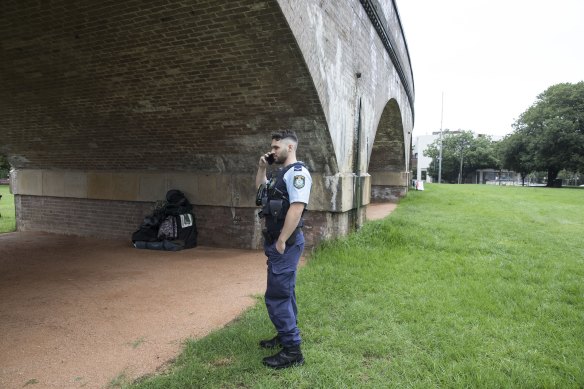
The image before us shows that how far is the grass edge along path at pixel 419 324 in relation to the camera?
2568 mm

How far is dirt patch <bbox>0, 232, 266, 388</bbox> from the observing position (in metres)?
2.74

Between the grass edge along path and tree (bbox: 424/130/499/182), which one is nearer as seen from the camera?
the grass edge along path

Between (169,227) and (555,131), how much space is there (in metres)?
32.7

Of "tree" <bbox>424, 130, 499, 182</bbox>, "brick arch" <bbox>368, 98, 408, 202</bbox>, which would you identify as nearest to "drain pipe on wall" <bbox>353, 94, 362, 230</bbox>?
"brick arch" <bbox>368, 98, 408, 202</bbox>

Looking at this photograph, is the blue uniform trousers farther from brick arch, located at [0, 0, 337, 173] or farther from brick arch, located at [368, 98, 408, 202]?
brick arch, located at [368, 98, 408, 202]

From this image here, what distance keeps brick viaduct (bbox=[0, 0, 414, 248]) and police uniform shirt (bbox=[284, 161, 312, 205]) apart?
2.03 m

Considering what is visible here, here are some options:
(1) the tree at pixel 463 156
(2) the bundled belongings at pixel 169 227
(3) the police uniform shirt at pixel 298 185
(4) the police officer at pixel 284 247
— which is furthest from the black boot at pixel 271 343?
(1) the tree at pixel 463 156

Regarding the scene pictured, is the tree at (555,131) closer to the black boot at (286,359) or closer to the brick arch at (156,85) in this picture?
the brick arch at (156,85)

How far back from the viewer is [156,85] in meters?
5.55

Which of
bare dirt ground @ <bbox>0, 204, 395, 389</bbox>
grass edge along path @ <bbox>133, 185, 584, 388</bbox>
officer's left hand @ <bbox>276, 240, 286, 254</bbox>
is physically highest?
officer's left hand @ <bbox>276, 240, 286, 254</bbox>

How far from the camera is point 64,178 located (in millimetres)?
8539

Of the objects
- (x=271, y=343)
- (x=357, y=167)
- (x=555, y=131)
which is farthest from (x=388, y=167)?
(x=555, y=131)

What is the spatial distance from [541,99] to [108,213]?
36603 mm

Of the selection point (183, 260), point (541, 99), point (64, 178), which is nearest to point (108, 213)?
point (64, 178)
